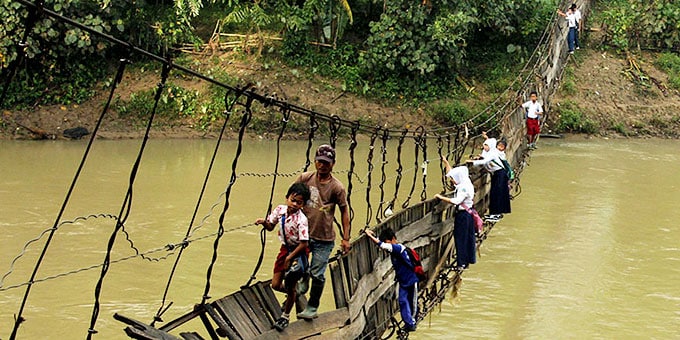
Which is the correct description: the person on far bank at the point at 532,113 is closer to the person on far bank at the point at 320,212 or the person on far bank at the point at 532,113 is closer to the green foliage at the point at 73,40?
the person on far bank at the point at 320,212

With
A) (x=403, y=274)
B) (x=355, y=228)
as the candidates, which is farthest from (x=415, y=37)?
(x=403, y=274)

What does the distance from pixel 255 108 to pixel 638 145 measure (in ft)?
19.9

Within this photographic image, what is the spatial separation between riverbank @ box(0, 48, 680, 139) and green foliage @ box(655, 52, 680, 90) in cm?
9

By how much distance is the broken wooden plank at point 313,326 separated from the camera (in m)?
4.15

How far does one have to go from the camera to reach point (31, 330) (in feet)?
21.9

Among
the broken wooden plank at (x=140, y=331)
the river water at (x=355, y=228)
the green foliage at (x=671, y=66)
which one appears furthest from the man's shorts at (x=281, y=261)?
the green foliage at (x=671, y=66)

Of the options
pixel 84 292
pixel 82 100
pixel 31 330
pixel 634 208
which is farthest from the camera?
pixel 82 100

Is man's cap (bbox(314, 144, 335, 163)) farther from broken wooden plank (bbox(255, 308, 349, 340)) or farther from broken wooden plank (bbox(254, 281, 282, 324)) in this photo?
broken wooden plank (bbox(255, 308, 349, 340))

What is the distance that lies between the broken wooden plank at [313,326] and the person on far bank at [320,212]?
0.15ft

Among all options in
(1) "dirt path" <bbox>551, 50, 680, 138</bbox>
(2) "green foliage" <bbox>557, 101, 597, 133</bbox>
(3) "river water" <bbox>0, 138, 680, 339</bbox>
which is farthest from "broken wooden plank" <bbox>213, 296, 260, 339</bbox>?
(1) "dirt path" <bbox>551, 50, 680, 138</bbox>

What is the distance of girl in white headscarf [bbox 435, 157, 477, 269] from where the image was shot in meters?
6.44

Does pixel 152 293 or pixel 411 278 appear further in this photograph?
pixel 152 293

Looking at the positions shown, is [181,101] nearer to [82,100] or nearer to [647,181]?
[82,100]

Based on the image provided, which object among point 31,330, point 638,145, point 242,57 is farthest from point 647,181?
point 31,330
